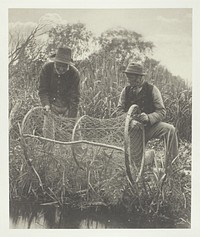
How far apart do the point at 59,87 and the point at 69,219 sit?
0.55m

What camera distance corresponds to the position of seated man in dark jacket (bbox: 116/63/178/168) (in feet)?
7.33

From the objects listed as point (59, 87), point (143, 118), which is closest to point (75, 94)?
point (59, 87)

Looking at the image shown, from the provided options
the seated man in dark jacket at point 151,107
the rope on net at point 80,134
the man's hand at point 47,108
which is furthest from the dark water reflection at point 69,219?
the man's hand at point 47,108

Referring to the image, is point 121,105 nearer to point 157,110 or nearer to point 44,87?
point 157,110

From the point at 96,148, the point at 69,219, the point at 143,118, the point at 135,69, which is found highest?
the point at 135,69

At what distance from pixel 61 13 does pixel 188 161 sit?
806mm

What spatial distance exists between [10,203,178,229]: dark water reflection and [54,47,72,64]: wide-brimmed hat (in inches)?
24.0

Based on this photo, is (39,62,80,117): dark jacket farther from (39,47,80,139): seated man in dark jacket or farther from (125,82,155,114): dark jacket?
(125,82,155,114): dark jacket

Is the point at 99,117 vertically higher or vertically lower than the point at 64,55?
lower

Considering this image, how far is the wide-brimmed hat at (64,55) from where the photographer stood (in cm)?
224

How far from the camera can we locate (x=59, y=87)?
7.43 ft

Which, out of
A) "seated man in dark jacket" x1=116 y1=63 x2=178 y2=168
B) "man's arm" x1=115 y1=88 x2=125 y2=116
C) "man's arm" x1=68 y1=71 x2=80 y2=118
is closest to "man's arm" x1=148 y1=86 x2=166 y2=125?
"seated man in dark jacket" x1=116 y1=63 x2=178 y2=168
